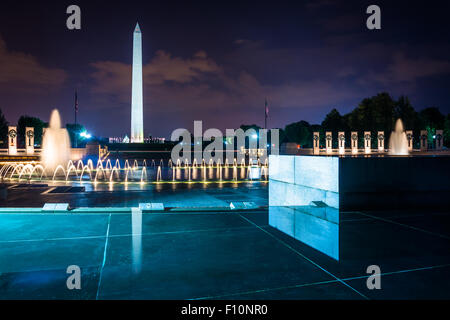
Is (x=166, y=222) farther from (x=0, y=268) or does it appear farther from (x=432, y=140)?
(x=432, y=140)

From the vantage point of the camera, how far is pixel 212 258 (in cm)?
470

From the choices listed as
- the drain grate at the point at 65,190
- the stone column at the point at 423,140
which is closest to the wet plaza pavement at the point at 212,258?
the drain grate at the point at 65,190

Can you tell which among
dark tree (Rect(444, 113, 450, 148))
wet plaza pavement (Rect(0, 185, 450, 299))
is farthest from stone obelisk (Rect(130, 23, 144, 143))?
dark tree (Rect(444, 113, 450, 148))

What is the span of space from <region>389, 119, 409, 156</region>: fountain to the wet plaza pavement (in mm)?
48967

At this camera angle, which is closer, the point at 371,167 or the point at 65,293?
the point at 65,293

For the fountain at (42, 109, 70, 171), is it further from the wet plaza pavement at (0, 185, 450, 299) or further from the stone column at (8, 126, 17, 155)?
the wet plaza pavement at (0, 185, 450, 299)

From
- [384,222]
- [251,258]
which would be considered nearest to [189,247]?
[251,258]

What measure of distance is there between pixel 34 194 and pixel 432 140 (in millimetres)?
79412

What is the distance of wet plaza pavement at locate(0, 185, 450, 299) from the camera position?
3.60 metres

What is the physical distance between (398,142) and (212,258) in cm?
6355

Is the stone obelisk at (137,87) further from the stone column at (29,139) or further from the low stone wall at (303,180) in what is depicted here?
the low stone wall at (303,180)
